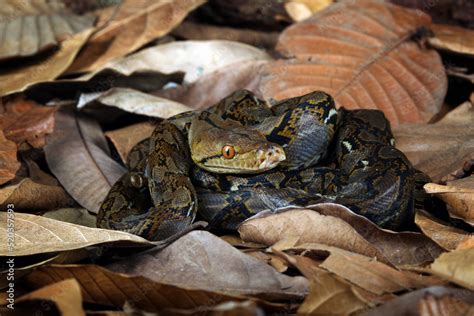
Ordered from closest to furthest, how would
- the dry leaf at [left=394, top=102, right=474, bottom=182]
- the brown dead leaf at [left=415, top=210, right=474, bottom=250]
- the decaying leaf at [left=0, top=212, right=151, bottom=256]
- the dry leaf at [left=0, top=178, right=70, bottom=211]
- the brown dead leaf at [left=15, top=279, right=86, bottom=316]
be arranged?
the brown dead leaf at [left=15, top=279, right=86, bottom=316] < the decaying leaf at [left=0, top=212, right=151, bottom=256] < the brown dead leaf at [left=415, top=210, right=474, bottom=250] < the dry leaf at [left=0, top=178, right=70, bottom=211] < the dry leaf at [left=394, top=102, right=474, bottom=182]

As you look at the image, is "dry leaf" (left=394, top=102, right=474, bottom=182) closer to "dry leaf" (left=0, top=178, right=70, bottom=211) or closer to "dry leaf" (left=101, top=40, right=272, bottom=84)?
"dry leaf" (left=101, top=40, right=272, bottom=84)

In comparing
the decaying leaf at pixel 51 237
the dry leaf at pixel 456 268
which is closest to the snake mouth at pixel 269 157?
the decaying leaf at pixel 51 237

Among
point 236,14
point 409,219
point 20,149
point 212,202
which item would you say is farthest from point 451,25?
point 20,149

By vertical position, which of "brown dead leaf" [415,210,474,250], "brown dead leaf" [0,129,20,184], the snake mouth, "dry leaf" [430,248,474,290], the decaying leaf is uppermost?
"dry leaf" [430,248,474,290]

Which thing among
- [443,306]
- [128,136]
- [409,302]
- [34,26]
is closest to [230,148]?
[128,136]

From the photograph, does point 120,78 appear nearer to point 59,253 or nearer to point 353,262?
point 59,253

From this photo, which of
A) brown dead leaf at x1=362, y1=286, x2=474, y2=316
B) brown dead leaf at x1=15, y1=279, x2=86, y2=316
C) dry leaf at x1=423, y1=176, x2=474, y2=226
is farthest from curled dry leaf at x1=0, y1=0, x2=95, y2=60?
brown dead leaf at x1=362, y1=286, x2=474, y2=316

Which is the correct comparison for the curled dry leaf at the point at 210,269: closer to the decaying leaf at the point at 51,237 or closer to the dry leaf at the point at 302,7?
the decaying leaf at the point at 51,237
